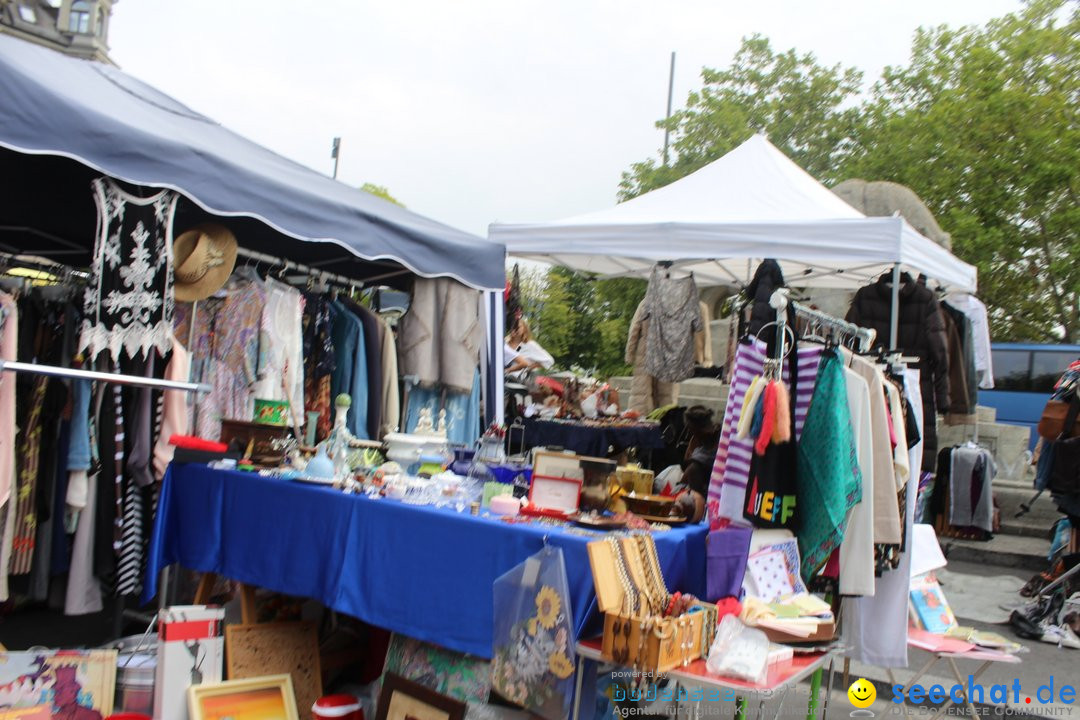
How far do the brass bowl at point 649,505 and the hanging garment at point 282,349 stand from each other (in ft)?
6.51

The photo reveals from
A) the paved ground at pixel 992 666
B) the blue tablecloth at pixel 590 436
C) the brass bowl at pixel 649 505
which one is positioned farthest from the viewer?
the blue tablecloth at pixel 590 436

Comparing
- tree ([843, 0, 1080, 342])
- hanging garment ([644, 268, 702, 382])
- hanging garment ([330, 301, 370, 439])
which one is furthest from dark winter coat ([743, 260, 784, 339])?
tree ([843, 0, 1080, 342])

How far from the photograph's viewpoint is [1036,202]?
50.4ft

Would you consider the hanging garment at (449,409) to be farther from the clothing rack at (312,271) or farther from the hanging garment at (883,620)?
the hanging garment at (883,620)

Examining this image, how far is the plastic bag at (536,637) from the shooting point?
249 centimetres

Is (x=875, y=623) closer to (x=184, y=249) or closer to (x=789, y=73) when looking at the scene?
(x=184, y=249)

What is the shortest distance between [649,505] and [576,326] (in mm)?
14463

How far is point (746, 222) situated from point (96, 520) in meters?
3.98

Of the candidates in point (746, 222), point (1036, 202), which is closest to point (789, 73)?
point (1036, 202)

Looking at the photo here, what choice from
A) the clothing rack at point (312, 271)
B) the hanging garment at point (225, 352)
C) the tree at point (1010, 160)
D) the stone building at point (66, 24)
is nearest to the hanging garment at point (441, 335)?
the clothing rack at point (312, 271)

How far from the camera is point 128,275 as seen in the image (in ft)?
11.2

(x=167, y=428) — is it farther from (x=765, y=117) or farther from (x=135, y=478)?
(x=765, y=117)

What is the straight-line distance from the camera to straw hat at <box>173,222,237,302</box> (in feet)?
12.6

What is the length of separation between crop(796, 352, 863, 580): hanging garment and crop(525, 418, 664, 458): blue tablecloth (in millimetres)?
3354
